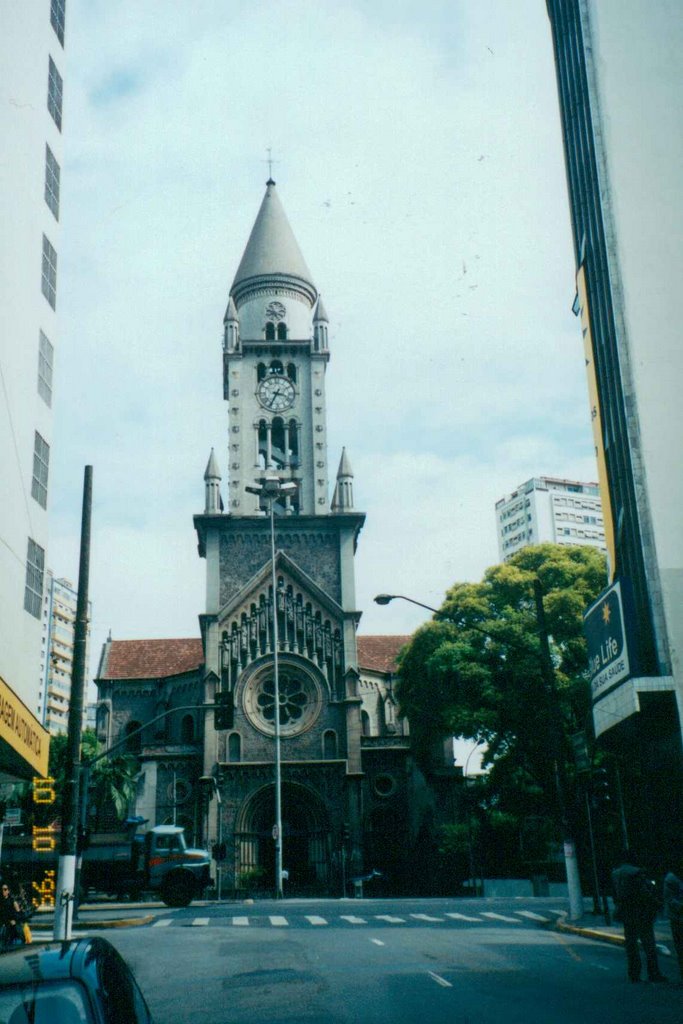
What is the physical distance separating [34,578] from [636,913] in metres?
16.5

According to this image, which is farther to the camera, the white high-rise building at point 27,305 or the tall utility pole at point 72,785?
the white high-rise building at point 27,305

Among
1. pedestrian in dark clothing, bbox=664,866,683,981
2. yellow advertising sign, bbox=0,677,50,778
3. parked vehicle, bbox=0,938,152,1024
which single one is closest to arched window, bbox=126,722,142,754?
yellow advertising sign, bbox=0,677,50,778

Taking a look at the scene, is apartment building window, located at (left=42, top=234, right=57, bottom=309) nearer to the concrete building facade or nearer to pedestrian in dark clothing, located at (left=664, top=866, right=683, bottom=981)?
the concrete building facade

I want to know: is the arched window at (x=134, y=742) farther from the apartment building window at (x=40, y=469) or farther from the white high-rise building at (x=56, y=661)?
the white high-rise building at (x=56, y=661)

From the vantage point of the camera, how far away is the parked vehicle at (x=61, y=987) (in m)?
5.03

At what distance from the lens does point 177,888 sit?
33.2 meters

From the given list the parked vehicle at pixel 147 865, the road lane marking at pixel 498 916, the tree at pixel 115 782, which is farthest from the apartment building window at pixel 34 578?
the tree at pixel 115 782

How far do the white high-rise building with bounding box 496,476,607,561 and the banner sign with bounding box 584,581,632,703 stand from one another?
283ft

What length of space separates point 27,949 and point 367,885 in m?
46.0

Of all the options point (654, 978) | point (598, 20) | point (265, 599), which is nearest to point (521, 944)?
point (654, 978)

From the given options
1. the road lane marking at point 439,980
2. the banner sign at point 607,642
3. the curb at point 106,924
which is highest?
the banner sign at point 607,642

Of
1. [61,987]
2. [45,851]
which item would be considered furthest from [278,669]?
[61,987]

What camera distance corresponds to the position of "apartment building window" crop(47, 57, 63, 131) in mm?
26406

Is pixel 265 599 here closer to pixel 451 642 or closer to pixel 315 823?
pixel 315 823
